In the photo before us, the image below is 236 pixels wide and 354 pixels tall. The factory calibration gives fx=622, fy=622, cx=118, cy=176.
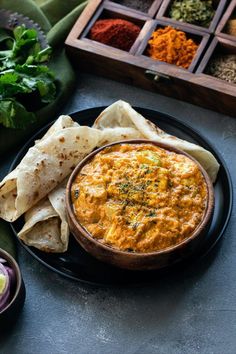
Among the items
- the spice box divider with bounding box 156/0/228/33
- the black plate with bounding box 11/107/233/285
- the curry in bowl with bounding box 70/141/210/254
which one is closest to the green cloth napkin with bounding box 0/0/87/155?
the black plate with bounding box 11/107/233/285

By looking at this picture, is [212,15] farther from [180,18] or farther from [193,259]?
[193,259]

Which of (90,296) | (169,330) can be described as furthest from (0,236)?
(169,330)

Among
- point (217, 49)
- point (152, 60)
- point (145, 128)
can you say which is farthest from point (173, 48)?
point (145, 128)

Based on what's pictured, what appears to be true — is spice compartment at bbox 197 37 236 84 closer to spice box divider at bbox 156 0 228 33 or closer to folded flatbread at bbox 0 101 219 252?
spice box divider at bbox 156 0 228 33

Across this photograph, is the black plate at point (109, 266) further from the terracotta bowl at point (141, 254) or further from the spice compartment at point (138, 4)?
the spice compartment at point (138, 4)

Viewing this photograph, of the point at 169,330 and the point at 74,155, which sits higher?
the point at 74,155

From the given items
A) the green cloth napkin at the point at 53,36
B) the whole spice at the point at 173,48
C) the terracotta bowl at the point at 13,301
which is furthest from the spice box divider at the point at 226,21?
the terracotta bowl at the point at 13,301
